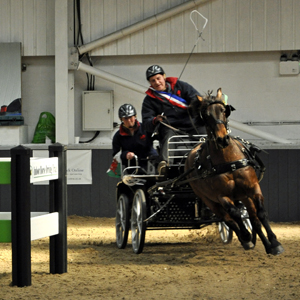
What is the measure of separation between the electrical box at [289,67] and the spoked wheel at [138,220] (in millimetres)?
6290

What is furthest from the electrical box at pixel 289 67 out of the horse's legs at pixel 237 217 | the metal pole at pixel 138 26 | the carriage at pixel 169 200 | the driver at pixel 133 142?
the horse's legs at pixel 237 217

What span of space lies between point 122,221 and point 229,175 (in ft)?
7.32

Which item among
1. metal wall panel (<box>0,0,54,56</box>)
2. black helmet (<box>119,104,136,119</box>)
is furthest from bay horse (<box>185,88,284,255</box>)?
metal wall panel (<box>0,0,54,56</box>)

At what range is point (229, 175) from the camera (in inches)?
220

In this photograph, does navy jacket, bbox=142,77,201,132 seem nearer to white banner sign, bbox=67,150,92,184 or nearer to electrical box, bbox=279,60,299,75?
white banner sign, bbox=67,150,92,184

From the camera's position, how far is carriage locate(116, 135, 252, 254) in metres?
6.59

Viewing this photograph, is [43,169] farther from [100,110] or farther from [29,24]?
[29,24]

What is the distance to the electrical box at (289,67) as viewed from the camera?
1204 cm

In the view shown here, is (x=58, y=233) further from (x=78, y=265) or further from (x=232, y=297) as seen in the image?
(x=232, y=297)

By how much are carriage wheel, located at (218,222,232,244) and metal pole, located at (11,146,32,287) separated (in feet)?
10.5

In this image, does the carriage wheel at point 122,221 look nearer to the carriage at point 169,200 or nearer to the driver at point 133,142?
the carriage at point 169,200

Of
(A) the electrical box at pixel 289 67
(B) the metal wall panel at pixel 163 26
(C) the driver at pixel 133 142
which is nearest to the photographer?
(C) the driver at pixel 133 142

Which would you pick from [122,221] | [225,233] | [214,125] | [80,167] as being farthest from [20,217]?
[80,167]

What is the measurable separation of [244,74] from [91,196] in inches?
165
